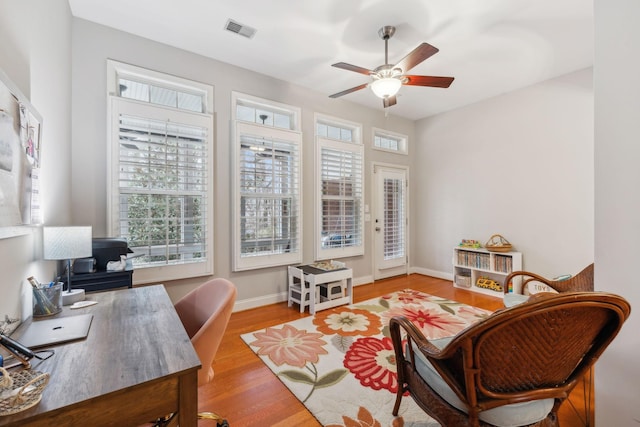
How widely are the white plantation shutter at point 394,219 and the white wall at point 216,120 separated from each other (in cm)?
45

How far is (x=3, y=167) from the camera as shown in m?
1.10

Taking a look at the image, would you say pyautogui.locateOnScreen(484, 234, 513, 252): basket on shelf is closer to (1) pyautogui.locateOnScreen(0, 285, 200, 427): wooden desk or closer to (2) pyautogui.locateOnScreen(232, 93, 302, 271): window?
→ (2) pyautogui.locateOnScreen(232, 93, 302, 271): window

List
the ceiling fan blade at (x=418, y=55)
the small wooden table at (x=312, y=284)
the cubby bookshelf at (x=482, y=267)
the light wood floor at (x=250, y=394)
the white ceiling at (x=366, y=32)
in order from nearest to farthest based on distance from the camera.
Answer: the light wood floor at (x=250, y=394) < the ceiling fan blade at (x=418, y=55) < the white ceiling at (x=366, y=32) < the small wooden table at (x=312, y=284) < the cubby bookshelf at (x=482, y=267)

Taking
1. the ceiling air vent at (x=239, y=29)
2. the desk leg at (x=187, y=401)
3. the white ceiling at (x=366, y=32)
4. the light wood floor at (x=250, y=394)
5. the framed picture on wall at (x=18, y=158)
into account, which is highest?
the ceiling air vent at (x=239, y=29)

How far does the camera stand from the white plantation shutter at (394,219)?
5.03 m

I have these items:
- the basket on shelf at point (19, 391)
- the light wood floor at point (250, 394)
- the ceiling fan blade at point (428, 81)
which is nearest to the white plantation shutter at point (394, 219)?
the ceiling fan blade at point (428, 81)

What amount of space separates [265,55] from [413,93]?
2.30m

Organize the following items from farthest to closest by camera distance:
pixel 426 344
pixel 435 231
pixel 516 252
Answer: pixel 435 231
pixel 516 252
pixel 426 344

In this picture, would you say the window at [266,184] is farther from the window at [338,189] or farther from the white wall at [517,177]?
the white wall at [517,177]

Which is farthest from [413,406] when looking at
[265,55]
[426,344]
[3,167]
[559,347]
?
[265,55]

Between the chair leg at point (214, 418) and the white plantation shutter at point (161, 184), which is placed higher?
the white plantation shutter at point (161, 184)

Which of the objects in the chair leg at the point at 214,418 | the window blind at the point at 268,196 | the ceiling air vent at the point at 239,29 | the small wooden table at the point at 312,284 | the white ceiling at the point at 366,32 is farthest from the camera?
the window blind at the point at 268,196

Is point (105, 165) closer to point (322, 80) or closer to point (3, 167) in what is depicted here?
point (3, 167)

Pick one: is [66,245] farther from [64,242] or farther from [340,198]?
[340,198]
